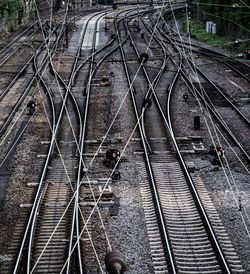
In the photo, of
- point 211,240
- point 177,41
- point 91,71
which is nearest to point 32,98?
point 91,71

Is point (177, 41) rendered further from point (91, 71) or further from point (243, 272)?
point (243, 272)

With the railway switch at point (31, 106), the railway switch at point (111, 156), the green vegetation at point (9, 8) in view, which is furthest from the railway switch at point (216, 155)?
the green vegetation at point (9, 8)

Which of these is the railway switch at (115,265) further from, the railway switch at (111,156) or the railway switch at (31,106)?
the railway switch at (31,106)

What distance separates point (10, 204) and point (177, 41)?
29930mm

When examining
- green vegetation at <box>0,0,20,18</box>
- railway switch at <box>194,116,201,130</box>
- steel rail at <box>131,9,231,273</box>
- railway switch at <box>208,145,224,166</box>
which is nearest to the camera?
steel rail at <box>131,9,231,273</box>

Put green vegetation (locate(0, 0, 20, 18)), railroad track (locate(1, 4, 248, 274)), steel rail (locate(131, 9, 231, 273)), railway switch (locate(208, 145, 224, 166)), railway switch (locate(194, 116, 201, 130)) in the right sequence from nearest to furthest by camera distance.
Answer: steel rail (locate(131, 9, 231, 273))
railroad track (locate(1, 4, 248, 274))
railway switch (locate(208, 145, 224, 166))
railway switch (locate(194, 116, 201, 130))
green vegetation (locate(0, 0, 20, 18))

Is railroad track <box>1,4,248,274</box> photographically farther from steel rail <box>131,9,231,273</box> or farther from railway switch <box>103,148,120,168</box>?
railway switch <box>103,148,120,168</box>

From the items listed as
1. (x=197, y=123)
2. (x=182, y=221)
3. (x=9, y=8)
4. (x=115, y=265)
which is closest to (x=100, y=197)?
(x=182, y=221)

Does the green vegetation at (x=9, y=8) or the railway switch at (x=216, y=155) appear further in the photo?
the green vegetation at (x=9, y=8)

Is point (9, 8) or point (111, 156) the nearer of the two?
point (111, 156)

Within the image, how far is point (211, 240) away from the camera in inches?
554

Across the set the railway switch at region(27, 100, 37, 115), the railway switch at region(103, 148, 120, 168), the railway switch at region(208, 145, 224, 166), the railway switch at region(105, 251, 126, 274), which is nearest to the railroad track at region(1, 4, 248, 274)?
the railway switch at region(103, 148, 120, 168)

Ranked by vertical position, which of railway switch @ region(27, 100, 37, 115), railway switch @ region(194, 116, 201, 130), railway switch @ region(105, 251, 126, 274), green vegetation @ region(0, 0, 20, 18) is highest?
railway switch @ region(105, 251, 126, 274)

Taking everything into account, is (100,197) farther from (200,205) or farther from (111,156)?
(111,156)
